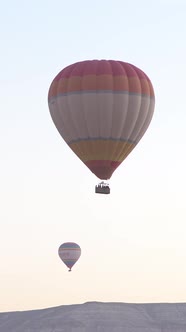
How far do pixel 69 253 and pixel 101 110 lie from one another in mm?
58525

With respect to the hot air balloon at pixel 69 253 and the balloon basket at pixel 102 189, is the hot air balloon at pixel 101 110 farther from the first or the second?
the hot air balloon at pixel 69 253

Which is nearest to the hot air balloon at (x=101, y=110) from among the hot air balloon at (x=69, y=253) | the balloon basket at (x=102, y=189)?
the balloon basket at (x=102, y=189)

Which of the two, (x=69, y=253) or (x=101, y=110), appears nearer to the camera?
(x=101, y=110)

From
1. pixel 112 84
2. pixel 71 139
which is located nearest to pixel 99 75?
pixel 112 84

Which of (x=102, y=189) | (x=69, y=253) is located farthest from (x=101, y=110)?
(x=69, y=253)

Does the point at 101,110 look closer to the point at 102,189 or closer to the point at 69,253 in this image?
the point at 102,189

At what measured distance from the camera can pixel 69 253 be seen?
120 metres

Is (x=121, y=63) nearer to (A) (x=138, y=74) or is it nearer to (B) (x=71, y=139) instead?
(A) (x=138, y=74)

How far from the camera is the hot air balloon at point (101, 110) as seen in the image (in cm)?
6412

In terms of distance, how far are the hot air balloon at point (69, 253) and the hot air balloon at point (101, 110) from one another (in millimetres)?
51856

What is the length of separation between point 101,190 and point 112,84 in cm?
753

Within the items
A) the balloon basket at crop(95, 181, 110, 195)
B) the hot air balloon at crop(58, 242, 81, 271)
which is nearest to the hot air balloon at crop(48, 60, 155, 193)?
the balloon basket at crop(95, 181, 110, 195)

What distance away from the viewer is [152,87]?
2635 inches

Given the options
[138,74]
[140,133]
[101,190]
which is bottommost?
[101,190]
